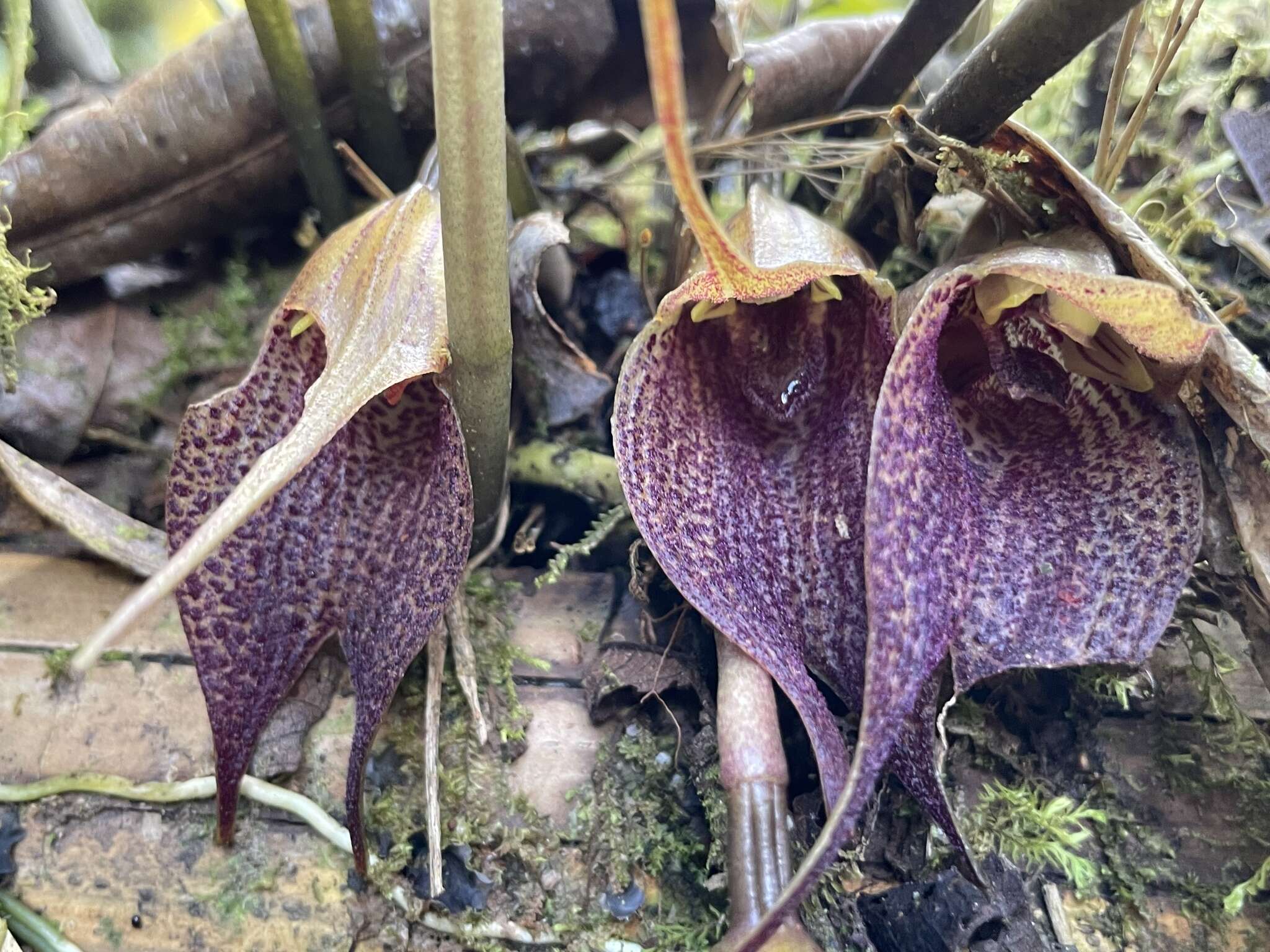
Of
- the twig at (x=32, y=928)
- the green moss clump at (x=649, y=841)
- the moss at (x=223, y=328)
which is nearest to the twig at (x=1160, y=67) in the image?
the green moss clump at (x=649, y=841)

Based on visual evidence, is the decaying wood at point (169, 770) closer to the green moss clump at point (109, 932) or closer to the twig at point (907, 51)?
the green moss clump at point (109, 932)

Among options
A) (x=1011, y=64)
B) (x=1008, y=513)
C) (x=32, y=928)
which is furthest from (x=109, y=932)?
(x=1011, y=64)

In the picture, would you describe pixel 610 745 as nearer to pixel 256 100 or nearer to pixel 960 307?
pixel 960 307

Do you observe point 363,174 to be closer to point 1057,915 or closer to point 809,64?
point 809,64

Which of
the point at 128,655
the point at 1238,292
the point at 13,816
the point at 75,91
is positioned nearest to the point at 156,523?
the point at 128,655

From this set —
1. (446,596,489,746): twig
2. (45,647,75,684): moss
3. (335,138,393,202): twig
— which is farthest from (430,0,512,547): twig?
(45,647,75,684): moss
